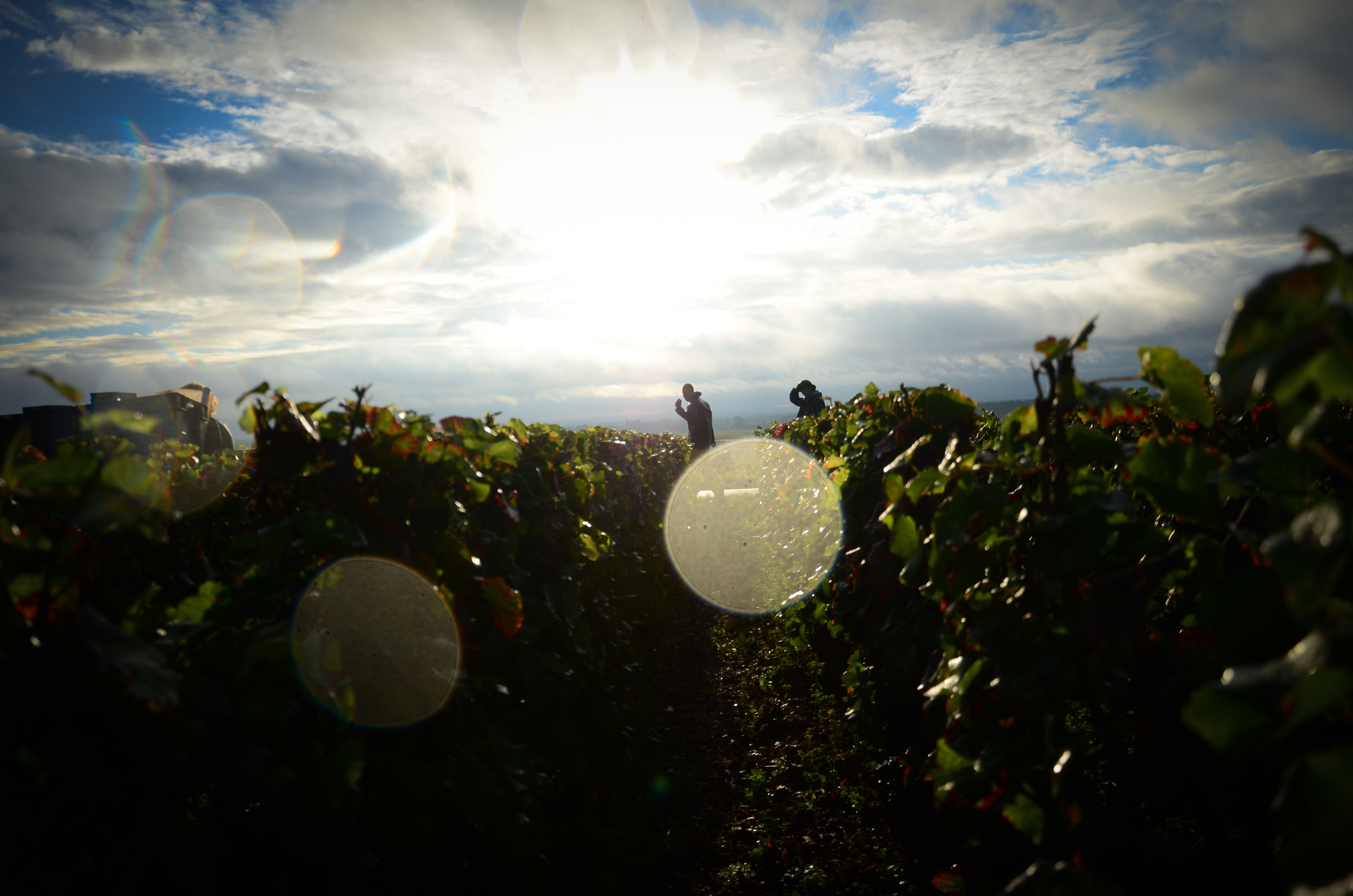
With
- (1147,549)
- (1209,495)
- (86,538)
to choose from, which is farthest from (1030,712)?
(86,538)

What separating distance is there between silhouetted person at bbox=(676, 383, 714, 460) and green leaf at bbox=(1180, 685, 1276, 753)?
1582 cm

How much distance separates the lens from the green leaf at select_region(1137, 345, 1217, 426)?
160 centimetres

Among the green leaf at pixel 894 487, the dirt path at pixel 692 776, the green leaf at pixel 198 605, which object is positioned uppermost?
the green leaf at pixel 894 487

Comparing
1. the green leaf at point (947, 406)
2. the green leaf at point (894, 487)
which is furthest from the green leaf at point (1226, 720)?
the green leaf at point (947, 406)

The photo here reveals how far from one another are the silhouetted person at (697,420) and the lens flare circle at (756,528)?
2.52 ft

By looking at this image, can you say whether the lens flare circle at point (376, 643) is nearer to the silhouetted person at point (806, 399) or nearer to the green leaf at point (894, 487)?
the green leaf at point (894, 487)

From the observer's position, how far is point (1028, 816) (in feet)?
5.36

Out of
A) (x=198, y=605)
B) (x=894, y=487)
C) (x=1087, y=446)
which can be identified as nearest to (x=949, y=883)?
(x=894, y=487)

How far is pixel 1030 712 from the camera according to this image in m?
1.88

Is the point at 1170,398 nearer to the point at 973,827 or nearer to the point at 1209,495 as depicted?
the point at 1209,495

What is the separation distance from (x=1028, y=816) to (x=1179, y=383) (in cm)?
105

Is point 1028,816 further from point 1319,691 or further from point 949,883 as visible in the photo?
point 1319,691

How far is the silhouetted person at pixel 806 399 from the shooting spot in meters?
15.2

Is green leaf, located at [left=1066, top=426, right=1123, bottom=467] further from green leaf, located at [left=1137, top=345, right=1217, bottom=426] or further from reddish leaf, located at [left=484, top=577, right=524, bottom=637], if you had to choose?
reddish leaf, located at [left=484, top=577, right=524, bottom=637]
